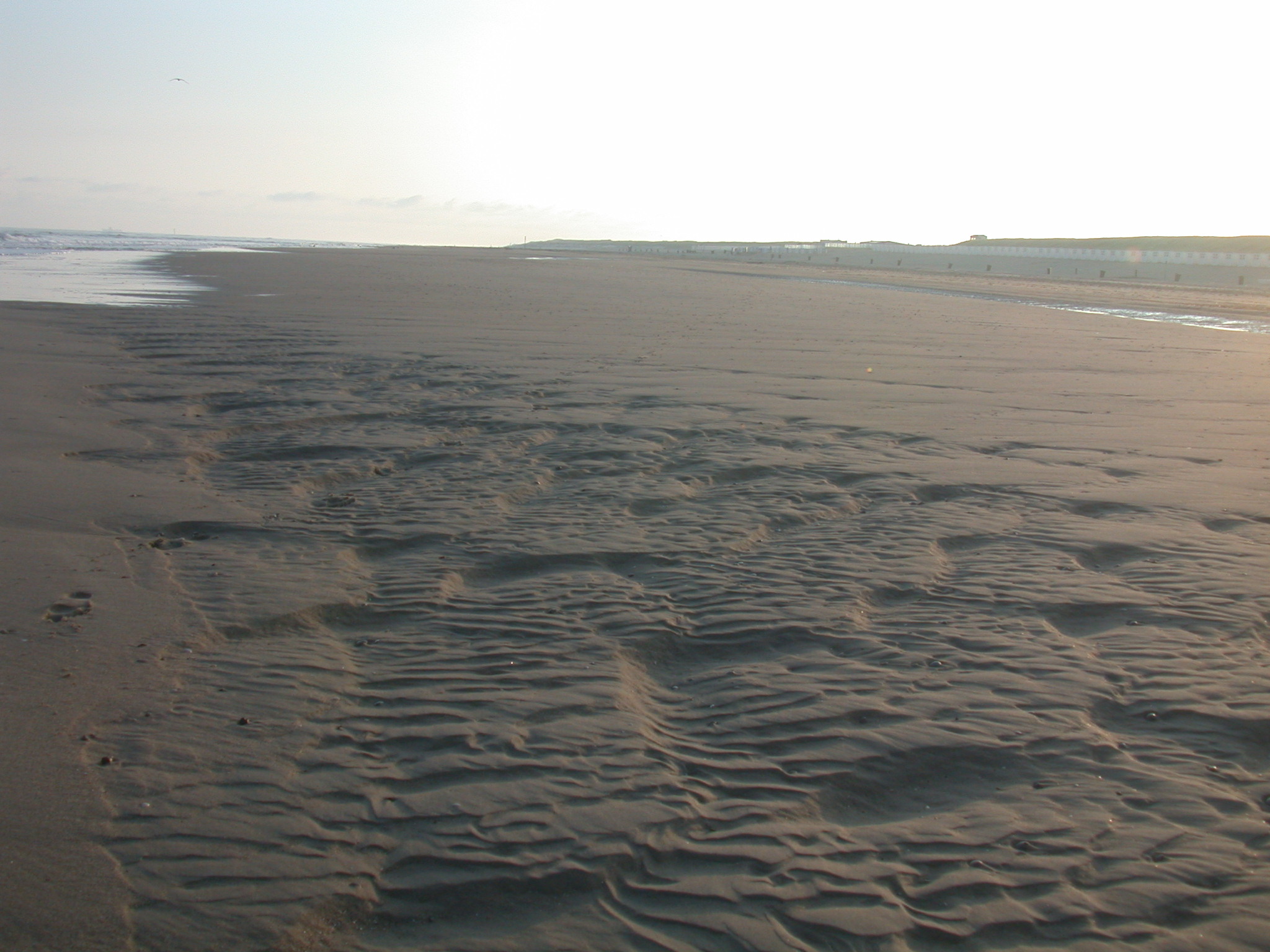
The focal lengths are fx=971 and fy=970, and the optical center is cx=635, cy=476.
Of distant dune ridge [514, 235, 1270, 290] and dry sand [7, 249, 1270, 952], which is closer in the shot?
dry sand [7, 249, 1270, 952]

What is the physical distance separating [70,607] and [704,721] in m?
2.84

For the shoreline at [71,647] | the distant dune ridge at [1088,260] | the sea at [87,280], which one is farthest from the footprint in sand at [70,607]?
the distant dune ridge at [1088,260]

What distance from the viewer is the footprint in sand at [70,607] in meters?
4.14

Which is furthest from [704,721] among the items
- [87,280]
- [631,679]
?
[87,280]

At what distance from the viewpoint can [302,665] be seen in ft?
12.4

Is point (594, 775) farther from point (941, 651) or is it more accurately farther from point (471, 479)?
point (471, 479)

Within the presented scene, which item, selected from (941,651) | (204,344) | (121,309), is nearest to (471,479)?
(941,651)

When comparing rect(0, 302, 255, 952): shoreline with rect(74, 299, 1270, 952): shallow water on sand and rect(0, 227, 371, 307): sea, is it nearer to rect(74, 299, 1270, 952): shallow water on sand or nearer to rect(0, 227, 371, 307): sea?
rect(74, 299, 1270, 952): shallow water on sand

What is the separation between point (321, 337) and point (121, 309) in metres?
5.57

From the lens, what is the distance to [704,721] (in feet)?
11.3

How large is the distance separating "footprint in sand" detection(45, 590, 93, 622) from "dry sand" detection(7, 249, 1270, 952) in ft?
0.23

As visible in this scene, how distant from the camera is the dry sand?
253cm

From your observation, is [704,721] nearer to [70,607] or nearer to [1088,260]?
[70,607]

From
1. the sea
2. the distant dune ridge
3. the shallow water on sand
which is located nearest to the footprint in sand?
the shallow water on sand
